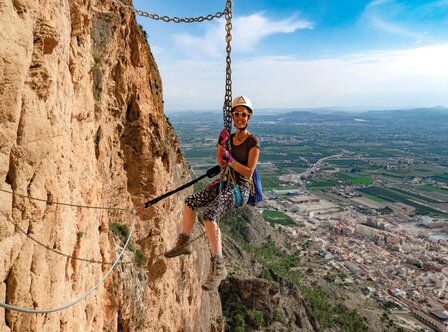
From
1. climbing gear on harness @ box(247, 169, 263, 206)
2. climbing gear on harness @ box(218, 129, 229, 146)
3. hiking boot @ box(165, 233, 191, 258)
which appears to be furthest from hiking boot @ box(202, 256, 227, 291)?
climbing gear on harness @ box(218, 129, 229, 146)

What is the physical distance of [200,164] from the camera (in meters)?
129

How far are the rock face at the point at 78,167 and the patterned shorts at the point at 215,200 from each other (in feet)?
6.36

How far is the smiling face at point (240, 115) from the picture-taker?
609 centimetres

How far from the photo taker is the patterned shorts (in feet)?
19.7

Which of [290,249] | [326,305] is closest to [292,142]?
[290,249]

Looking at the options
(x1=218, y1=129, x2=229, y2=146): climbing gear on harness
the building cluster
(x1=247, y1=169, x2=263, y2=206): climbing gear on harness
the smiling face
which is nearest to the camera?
the smiling face

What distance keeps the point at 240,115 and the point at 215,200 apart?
4.68 ft

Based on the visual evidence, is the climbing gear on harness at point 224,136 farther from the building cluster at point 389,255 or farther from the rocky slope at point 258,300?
the building cluster at point 389,255

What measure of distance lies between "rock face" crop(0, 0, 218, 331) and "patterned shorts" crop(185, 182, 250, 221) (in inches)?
76.3

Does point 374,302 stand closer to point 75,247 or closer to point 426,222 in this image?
point 426,222

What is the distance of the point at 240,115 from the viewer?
611cm

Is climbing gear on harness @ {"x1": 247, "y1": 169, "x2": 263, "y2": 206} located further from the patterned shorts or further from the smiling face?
the smiling face

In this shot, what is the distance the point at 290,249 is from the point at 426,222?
39.7 meters

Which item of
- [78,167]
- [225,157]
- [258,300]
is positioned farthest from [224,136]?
[258,300]
